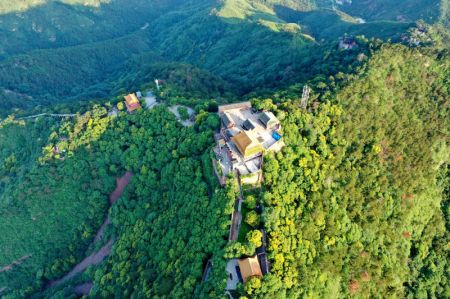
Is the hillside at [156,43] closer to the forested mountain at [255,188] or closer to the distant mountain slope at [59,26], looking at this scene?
the distant mountain slope at [59,26]

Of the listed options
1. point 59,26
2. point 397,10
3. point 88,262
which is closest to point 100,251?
point 88,262

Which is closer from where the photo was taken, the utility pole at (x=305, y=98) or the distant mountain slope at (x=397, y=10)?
the utility pole at (x=305, y=98)

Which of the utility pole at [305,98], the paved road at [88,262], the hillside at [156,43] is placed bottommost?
→ the paved road at [88,262]

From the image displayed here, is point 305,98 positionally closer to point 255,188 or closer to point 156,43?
point 255,188

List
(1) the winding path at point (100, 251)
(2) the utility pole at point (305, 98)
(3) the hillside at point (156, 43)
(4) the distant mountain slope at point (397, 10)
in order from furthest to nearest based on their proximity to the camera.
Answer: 1. (4) the distant mountain slope at point (397, 10)
2. (3) the hillside at point (156, 43)
3. (1) the winding path at point (100, 251)
4. (2) the utility pole at point (305, 98)

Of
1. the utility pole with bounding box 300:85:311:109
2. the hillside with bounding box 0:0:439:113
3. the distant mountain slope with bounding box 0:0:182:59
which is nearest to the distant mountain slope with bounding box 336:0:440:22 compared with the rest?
the hillside with bounding box 0:0:439:113

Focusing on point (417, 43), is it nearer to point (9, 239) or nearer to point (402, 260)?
point (402, 260)

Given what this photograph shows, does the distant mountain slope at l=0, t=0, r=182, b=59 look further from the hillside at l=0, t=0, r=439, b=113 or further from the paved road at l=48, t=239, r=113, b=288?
the paved road at l=48, t=239, r=113, b=288

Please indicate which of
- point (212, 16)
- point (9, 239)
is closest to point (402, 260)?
point (9, 239)

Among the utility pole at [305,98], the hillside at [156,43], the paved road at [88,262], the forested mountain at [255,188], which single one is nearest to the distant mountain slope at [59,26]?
the hillside at [156,43]
